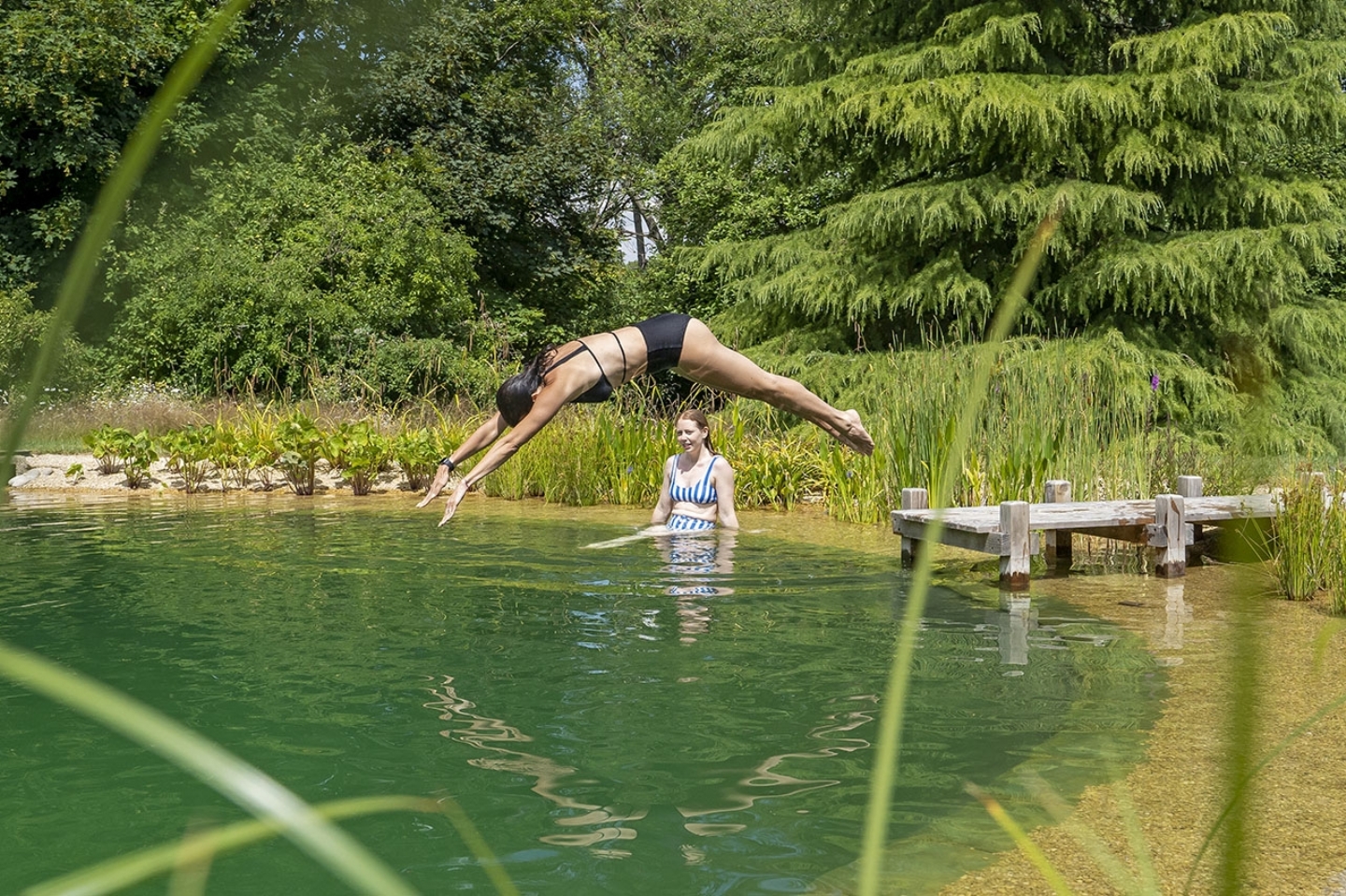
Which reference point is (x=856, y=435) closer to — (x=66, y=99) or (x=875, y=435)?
(x=875, y=435)

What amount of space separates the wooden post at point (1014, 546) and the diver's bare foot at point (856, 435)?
0.87 meters

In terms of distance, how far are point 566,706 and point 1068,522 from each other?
4.15 m

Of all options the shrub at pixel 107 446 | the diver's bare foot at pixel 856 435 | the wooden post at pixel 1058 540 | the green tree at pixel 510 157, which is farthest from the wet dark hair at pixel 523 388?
the green tree at pixel 510 157

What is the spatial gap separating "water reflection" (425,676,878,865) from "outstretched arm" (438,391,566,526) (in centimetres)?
173

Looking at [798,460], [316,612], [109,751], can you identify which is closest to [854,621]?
[316,612]

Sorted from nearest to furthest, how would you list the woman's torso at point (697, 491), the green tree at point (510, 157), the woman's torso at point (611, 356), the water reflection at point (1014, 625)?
1. the water reflection at point (1014, 625)
2. the woman's torso at point (611, 356)
3. the woman's torso at point (697, 491)
4. the green tree at point (510, 157)

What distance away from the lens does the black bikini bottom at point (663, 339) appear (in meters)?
7.49

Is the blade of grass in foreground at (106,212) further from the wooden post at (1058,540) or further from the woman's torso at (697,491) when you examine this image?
the woman's torso at (697,491)

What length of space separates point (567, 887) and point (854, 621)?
3634 mm

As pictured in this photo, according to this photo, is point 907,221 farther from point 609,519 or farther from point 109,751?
point 109,751

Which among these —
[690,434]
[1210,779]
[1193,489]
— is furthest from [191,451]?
[1210,779]

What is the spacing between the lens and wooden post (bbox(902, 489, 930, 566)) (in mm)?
8586

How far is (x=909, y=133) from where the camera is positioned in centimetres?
1612

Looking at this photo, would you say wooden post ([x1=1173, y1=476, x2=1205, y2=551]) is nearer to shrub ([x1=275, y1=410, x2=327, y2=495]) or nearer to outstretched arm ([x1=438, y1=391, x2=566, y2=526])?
outstretched arm ([x1=438, y1=391, x2=566, y2=526])
